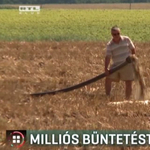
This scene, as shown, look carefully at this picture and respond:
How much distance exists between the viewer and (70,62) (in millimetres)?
14609

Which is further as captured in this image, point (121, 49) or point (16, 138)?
point (121, 49)

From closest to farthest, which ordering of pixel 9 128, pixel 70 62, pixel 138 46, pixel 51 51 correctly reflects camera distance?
1. pixel 9 128
2. pixel 70 62
3. pixel 51 51
4. pixel 138 46

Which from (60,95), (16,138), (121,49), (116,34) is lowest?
(16,138)

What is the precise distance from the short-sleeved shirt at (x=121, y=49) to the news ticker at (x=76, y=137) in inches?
113

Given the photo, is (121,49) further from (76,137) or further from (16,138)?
(16,138)

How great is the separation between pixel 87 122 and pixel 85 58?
25.8ft

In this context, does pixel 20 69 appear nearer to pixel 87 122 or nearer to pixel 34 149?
pixel 87 122

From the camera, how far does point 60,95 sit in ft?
32.3

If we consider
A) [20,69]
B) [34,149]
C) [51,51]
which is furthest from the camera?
[51,51]

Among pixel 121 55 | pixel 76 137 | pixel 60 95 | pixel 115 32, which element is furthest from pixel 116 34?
pixel 76 137

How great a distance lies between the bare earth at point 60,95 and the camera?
25.2 ft

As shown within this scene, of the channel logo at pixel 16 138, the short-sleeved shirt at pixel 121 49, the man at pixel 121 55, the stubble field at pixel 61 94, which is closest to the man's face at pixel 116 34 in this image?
the man at pixel 121 55

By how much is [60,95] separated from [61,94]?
0.34 ft

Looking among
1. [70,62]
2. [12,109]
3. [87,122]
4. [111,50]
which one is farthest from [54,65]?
[87,122]
